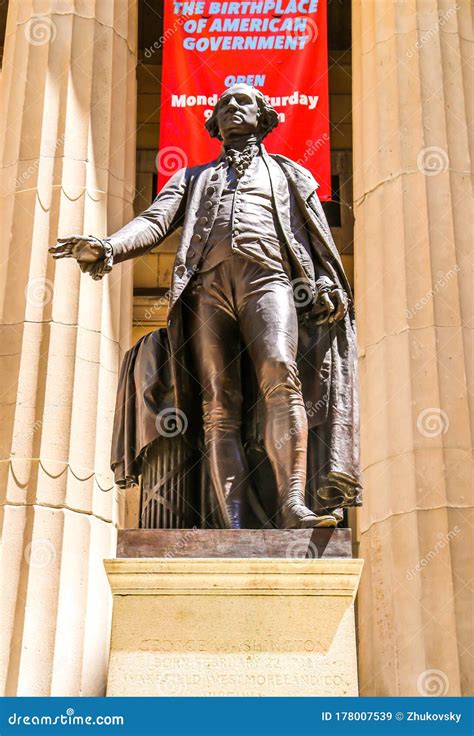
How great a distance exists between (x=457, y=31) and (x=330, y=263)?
382 inches

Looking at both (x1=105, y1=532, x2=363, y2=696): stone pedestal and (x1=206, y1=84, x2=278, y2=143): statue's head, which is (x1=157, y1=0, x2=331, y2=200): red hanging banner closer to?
(x1=206, y1=84, x2=278, y2=143): statue's head

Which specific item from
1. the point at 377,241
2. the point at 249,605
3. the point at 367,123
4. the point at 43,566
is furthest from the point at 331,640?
the point at 367,123

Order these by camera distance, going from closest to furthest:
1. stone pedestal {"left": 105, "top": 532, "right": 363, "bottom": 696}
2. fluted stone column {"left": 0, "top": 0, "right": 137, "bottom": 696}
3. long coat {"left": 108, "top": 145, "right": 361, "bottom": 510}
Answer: stone pedestal {"left": 105, "top": 532, "right": 363, "bottom": 696}
long coat {"left": 108, "top": 145, "right": 361, "bottom": 510}
fluted stone column {"left": 0, "top": 0, "right": 137, "bottom": 696}

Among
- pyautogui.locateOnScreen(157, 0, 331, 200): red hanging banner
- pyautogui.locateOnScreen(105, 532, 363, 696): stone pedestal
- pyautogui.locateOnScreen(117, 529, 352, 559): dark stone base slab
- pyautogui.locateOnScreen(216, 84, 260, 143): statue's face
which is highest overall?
pyautogui.locateOnScreen(157, 0, 331, 200): red hanging banner

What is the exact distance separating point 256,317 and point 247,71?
10076 millimetres

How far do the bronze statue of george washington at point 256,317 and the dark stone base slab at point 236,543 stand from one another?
6.2 inches

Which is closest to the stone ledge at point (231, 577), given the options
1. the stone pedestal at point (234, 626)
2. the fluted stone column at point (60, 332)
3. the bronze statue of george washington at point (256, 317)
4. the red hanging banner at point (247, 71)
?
the stone pedestal at point (234, 626)

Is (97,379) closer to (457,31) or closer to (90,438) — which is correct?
(90,438)

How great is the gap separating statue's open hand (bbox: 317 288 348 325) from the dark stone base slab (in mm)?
1538

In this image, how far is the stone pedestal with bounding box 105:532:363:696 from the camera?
278 inches

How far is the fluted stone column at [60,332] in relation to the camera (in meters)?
13.6

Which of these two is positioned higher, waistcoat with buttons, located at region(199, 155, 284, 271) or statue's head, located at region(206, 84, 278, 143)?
statue's head, located at region(206, 84, 278, 143)

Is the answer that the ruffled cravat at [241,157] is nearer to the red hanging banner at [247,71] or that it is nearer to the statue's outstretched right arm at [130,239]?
the statue's outstretched right arm at [130,239]

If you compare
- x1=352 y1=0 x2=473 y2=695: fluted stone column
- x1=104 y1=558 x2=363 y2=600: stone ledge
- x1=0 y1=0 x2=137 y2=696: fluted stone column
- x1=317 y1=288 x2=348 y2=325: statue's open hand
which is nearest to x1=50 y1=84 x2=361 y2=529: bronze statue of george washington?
Answer: x1=317 y1=288 x2=348 y2=325: statue's open hand
